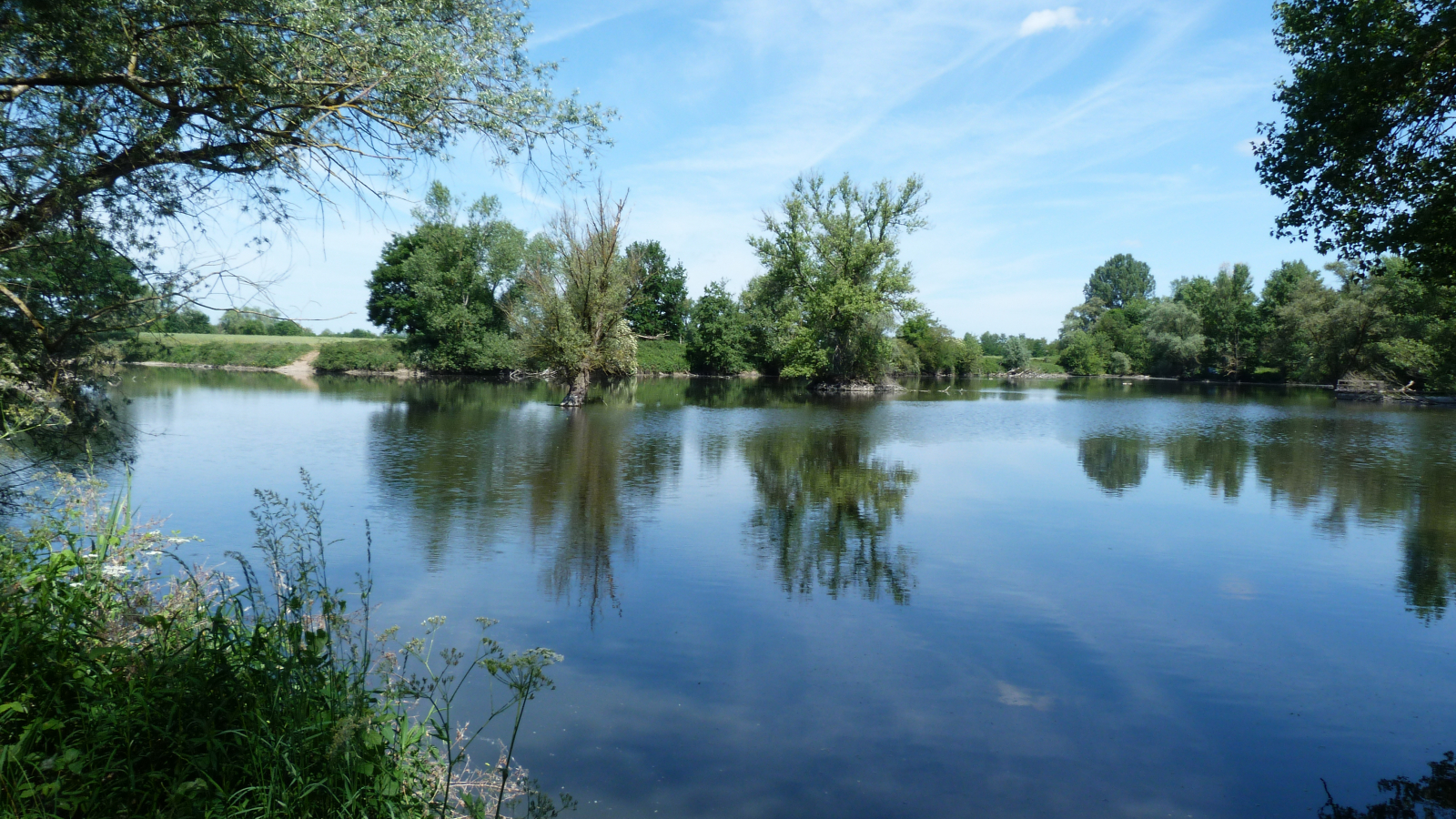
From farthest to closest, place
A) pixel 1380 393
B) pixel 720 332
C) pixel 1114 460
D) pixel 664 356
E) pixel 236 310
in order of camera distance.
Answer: pixel 664 356, pixel 720 332, pixel 1380 393, pixel 1114 460, pixel 236 310

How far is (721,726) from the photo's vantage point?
527 cm

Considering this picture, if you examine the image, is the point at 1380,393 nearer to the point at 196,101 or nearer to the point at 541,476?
the point at 541,476

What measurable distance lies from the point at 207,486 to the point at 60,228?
7825 mm

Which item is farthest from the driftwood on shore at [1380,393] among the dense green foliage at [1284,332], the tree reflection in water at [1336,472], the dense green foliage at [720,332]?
the dense green foliage at [720,332]

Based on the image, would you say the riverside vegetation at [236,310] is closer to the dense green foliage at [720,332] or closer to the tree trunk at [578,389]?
the tree trunk at [578,389]

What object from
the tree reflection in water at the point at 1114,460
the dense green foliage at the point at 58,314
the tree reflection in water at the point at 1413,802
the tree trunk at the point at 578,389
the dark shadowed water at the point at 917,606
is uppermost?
the dense green foliage at the point at 58,314

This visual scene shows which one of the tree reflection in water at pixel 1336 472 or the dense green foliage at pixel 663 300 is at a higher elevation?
the dense green foliage at pixel 663 300

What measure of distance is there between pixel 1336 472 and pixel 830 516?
40.8ft

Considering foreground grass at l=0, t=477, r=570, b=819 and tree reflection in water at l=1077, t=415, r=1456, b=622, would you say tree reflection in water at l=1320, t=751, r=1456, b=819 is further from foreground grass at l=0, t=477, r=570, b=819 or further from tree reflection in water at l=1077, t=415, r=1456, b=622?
foreground grass at l=0, t=477, r=570, b=819

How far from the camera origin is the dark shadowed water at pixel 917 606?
4828mm

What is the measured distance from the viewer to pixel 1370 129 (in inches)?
321

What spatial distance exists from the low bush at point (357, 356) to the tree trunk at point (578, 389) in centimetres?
3123

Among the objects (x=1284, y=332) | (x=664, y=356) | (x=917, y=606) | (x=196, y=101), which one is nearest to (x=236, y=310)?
(x=196, y=101)

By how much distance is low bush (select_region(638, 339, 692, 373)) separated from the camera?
63656mm
